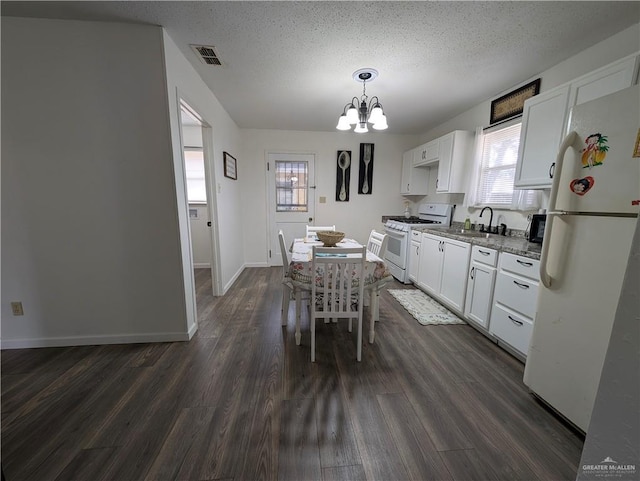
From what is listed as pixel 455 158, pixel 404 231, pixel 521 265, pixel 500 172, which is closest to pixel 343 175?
pixel 404 231

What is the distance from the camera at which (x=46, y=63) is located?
1712 millimetres

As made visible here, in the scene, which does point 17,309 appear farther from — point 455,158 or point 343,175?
point 455,158

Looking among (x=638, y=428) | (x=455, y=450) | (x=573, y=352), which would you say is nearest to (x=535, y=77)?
(x=573, y=352)

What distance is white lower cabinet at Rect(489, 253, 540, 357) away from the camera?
179cm

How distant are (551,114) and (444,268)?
5.43 ft

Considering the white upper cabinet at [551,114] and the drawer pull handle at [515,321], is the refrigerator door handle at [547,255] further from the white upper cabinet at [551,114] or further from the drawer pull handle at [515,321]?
the white upper cabinet at [551,114]

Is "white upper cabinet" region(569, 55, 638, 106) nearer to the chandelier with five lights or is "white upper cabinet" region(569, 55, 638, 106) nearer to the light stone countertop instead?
the light stone countertop

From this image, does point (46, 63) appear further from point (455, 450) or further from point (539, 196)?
point (539, 196)

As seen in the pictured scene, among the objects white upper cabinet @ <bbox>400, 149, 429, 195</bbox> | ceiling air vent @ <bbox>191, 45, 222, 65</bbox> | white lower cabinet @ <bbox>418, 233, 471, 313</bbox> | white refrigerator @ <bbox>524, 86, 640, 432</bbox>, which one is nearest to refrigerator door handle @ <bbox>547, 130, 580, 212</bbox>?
white refrigerator @ <bbox>524, 86, 640, 432</bbox>

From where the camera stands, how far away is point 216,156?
304 cm

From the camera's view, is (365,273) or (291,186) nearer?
(365,273)

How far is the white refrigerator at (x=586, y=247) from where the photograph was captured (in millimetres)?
1115

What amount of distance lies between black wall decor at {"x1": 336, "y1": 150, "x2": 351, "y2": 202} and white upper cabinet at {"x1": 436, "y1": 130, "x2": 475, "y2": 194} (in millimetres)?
1595

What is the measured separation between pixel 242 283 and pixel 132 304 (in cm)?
173
